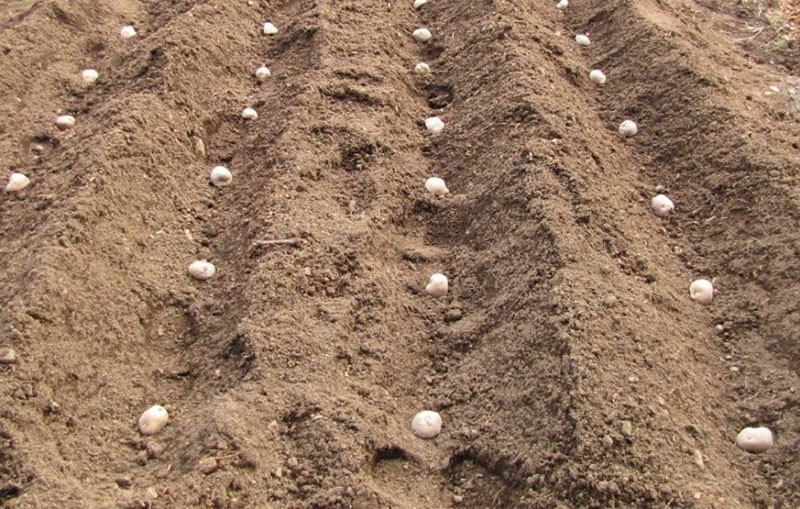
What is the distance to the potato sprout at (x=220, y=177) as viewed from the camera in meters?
3.97

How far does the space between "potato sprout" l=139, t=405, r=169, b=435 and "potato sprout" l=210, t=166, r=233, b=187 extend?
1437 mm

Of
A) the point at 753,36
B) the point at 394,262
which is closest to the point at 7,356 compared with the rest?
the point at 394,262

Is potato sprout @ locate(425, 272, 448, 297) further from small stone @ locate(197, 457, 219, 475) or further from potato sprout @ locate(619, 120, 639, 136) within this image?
potato sprout @ locate(619, 120, 639, 136)

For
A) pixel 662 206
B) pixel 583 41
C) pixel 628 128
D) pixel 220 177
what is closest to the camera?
pixel 662 206

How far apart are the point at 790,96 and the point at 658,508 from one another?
2973mm

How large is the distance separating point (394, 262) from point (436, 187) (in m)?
0.53

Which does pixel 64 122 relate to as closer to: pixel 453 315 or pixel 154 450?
pixel 154 450

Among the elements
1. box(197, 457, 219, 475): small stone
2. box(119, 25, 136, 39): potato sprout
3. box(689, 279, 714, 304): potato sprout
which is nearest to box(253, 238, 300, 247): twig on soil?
box(197, 457, 219, 475): small stone

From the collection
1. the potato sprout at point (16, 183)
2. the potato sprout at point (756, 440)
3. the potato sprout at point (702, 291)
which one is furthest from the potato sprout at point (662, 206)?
the potato sprout at point (16, 183)

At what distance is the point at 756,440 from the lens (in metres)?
2.79

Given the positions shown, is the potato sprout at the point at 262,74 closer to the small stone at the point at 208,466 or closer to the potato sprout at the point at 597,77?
the potato sprout at the point at 597,77

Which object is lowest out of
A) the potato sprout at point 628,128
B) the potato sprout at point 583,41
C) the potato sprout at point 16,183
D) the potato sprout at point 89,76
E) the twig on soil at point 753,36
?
the potato sprout at point 16,183

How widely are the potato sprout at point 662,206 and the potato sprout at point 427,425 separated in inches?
64.2

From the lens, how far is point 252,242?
347 centimetres
